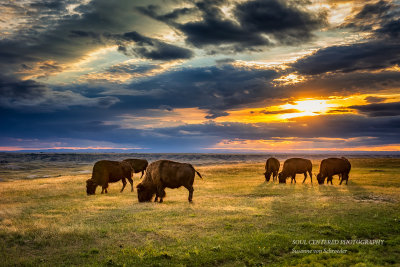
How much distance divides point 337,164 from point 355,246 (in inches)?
923

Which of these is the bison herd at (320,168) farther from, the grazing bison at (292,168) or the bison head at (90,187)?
the bison head at (90,187)

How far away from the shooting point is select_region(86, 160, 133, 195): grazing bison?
2403cm

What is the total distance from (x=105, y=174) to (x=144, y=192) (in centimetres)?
715

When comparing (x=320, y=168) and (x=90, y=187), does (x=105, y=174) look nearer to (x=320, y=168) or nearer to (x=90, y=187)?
(x=90, y=187)

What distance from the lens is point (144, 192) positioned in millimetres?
19641

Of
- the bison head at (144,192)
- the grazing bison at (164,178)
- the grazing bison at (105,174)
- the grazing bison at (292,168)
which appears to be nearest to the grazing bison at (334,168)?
the grazing bison at (292,168)

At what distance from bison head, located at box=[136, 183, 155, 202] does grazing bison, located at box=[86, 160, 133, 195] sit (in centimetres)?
669

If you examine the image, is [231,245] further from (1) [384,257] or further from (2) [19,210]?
(2) [19,210]

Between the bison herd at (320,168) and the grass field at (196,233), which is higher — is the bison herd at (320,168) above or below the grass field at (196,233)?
above

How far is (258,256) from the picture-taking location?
916cm

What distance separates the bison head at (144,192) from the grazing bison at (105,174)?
6687 millimetres

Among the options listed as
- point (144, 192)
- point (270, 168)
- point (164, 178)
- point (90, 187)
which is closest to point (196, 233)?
point (164, 178)

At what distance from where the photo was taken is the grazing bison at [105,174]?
24031 mm

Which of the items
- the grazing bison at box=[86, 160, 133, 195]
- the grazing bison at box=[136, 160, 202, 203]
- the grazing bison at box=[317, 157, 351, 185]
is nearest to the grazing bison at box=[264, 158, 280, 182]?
the grazing bison at box=[317, 157, 351, 185]
